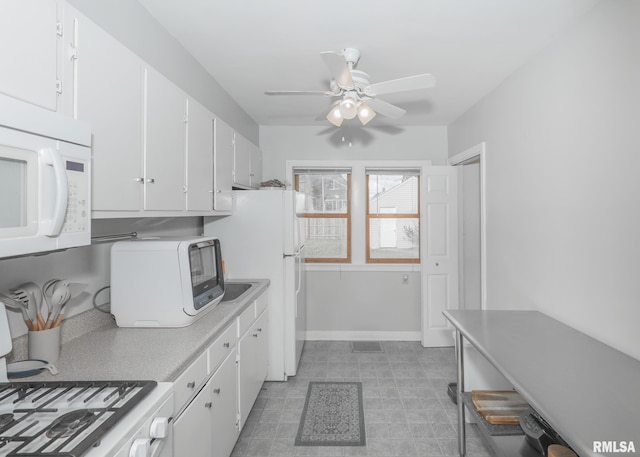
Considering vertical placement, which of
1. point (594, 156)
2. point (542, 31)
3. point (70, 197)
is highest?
point (542, 31)

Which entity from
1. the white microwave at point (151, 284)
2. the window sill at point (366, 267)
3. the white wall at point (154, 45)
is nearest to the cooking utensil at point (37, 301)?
the white microwave at point (151, 284)

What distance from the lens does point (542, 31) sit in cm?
202

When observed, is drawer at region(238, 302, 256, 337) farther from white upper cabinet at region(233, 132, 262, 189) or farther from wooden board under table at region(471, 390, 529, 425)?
wooden board under table at region(471, 390, 529, 425)

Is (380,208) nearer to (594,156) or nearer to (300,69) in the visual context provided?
(300,69)

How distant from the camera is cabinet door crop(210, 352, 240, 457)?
5.85 ft

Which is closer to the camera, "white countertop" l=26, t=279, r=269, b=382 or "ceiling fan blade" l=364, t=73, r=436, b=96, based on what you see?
"white countertop" l=26, t=279, r=269, b=382

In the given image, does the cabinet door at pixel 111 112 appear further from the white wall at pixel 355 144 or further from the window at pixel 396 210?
the window at pixel 396 210

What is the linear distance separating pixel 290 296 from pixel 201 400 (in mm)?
1527

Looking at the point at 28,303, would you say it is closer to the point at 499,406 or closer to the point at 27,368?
the point at 27,368

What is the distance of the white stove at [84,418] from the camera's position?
0.86 meters

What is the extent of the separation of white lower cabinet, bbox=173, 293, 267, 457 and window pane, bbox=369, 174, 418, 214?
2039 millimetres

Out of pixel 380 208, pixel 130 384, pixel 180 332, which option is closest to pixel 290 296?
pixel 180 332

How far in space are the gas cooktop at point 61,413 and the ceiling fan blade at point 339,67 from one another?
5.33 feet

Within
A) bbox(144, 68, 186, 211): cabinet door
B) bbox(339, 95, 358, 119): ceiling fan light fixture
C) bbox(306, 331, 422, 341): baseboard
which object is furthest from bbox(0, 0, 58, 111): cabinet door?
bbox(306, 331, 422, 341): baseboard
